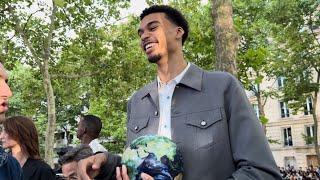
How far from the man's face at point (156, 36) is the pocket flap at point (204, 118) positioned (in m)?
0.36

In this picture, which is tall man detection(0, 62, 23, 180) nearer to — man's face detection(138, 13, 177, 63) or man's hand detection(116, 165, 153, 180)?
man's hand detection(116, 165, 153, 180)

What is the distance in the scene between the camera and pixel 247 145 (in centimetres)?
188

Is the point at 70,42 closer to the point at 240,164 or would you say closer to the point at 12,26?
the point at 12,26

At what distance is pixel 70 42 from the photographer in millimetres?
16734

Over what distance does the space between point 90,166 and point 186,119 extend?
462 millimetres

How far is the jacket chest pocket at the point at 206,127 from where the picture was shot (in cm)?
195

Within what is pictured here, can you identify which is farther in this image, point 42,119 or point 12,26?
point 42,119

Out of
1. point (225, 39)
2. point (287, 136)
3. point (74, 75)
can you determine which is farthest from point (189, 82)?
point (287, 136)

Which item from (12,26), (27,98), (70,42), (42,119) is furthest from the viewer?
(42,119)

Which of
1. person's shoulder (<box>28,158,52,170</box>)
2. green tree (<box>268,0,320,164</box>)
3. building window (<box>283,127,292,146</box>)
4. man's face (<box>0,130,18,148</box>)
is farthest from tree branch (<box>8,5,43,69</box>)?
building window (<box>283,127,292,146</box>)

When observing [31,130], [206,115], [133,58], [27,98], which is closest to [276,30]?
[133,58]

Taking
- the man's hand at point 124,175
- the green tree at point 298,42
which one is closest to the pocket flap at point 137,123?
the man's hand at point 124,175

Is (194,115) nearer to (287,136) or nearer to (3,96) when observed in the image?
(3,96)

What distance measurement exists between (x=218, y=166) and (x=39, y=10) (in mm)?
14481
